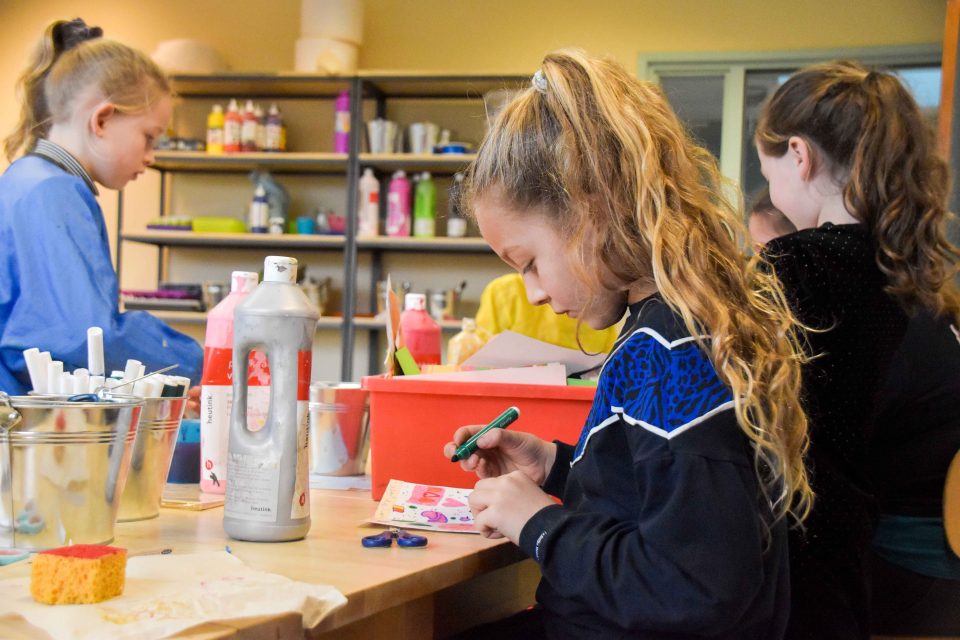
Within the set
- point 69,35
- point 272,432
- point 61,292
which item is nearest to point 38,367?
point 272,432

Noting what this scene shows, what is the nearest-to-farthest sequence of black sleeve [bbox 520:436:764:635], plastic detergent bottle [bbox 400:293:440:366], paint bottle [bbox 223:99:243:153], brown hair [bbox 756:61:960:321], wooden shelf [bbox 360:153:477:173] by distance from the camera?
black sleeve [bbox 520:436:764:635]
brown hair [bbox 756:61:960:321]
plastic detergent bottle [bbox 400:293:440:366]
wooden shelf [bbox 360:153:477:173]
paint bottle [bbox 223:99:243:153]

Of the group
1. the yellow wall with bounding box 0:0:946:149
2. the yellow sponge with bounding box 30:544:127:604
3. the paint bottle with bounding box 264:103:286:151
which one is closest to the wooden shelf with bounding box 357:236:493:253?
the paint bottle with bounding box 264:103:286:151

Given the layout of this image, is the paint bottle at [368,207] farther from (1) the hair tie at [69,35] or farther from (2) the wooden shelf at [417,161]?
(1) the hair tie at [69,35]

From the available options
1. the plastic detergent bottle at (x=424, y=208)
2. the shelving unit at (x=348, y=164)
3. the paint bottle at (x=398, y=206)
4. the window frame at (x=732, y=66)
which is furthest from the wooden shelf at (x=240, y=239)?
the window frame at (x=732, y=66)

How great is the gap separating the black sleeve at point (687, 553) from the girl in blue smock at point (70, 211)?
1120 millimetres

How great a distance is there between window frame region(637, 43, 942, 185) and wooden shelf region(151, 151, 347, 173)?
1.51 meters

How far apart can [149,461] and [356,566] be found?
0.32 metres

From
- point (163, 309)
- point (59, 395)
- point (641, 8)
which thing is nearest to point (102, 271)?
point (59, 395)

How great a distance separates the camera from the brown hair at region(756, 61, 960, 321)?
1.38 metres

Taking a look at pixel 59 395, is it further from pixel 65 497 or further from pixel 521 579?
pixel 521 579

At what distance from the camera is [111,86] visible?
195cm

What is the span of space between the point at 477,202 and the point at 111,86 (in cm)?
113

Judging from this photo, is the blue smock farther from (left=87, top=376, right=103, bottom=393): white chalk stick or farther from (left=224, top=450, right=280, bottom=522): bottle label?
(left=224, top=450, right=280, bottom=522): bottle label

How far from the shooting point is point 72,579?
73 centimetres
